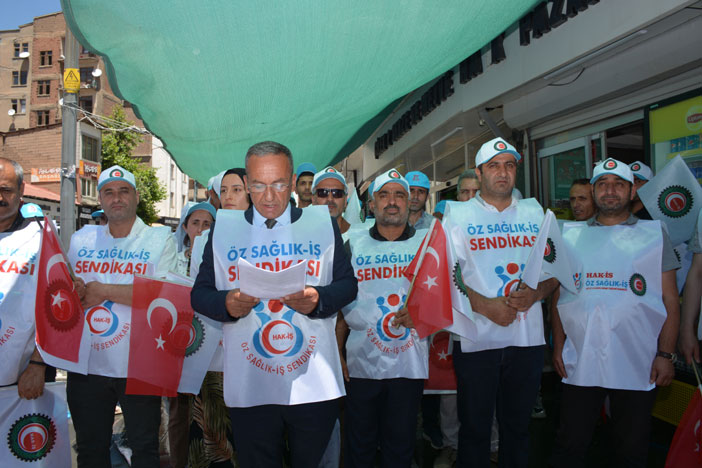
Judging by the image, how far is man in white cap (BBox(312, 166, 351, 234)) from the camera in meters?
4.23

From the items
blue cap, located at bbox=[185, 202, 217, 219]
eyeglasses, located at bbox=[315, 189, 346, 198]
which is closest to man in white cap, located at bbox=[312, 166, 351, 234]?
eyeglasses, located at bbox=[315, 189, 346, 198]

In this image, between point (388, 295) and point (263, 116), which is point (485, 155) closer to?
point (388, 295)

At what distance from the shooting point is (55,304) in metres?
2.69

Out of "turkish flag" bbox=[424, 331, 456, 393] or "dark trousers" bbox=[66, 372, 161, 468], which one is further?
"turkish flag" bbox=[424, 331, 456, 393]

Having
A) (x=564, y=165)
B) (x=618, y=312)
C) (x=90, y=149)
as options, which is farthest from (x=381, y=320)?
(x=90, y=149)

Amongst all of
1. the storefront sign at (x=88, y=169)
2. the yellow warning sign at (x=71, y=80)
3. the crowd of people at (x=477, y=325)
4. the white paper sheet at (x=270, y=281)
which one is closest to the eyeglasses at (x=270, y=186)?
the white paper sheet at (x=270, y=281)

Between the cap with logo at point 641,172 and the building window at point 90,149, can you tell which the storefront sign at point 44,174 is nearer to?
the building window at point 90,149

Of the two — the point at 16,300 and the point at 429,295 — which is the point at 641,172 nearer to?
the point at 429,295

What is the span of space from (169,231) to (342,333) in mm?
1271

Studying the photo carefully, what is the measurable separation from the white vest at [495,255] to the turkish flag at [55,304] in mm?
2159

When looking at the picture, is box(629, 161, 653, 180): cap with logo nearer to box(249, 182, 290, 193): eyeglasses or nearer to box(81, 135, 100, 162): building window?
box(249, 182, 290, 193): eyeglasses

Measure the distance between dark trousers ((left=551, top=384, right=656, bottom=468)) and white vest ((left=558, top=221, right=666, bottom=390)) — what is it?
0.09 m

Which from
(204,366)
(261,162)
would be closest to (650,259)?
(261,162)

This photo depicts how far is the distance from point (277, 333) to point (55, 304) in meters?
1.40
